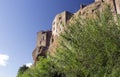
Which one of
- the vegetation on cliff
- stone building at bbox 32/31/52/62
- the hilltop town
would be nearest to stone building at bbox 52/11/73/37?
the hilltop town

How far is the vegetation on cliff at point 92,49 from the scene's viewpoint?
1967cm

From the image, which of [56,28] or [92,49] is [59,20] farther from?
[92,49]

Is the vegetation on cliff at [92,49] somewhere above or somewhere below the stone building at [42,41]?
below

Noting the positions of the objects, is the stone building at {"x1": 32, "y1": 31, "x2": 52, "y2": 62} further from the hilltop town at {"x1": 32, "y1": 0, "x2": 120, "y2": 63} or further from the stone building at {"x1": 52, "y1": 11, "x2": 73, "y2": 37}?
the stone building at {"x1": 52, "y1": 11, "x2": 73, "y2": 37}

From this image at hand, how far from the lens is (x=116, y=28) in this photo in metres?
21.7

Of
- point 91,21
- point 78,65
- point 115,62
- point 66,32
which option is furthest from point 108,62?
point 66,32

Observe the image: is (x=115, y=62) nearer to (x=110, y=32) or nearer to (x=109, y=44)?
(x=109, y=44)

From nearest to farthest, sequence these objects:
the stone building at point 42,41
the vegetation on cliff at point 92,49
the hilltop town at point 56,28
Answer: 1. the vegetation on cliff at point 92,49
2. the hilltop town at point 56,28
3. the stone building at point 42,41

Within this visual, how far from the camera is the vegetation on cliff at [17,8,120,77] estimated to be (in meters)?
19.7

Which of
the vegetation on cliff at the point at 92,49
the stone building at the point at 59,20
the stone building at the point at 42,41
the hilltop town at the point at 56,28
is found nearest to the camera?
the vegetation on cliff at the point at 92,49

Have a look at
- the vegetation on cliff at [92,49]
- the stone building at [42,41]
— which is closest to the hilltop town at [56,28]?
the stone building at [42,41]

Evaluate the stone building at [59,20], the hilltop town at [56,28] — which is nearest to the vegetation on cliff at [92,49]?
the hilltop town at [56,28]

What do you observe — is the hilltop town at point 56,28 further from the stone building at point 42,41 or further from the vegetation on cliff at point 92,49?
the vegetation on cliff at point 92,49

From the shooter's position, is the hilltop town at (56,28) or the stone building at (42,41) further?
the stone building at (42,41)
